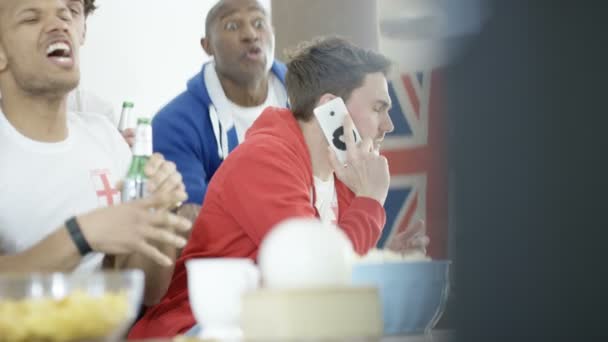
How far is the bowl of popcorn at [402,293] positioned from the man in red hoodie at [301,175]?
48 centimetres

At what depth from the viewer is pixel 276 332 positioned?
0.78 meters

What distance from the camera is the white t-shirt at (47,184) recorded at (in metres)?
1.51

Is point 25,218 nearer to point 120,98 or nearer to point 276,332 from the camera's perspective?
point 276,332

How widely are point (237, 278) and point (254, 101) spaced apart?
1.90 m

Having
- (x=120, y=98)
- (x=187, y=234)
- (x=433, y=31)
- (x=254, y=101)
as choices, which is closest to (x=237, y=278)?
(x=433, y=31)

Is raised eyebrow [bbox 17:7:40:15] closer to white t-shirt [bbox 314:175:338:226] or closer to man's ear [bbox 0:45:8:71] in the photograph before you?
man's ear [bbox 0:45:8:71]

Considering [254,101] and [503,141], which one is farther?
[254,101]

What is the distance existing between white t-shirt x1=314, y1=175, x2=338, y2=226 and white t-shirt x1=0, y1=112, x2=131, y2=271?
42 cm

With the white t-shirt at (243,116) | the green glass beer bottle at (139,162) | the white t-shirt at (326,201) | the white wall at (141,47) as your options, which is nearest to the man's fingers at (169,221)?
the green glass beer bottle at (139,162)

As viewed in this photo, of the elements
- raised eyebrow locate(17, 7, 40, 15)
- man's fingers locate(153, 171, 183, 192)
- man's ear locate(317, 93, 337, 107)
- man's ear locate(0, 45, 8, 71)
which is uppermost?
raised eyebrow locate(17, 7, 40, 15)

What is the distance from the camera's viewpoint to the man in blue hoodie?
2.63 m

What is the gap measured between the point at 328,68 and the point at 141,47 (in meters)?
1.64

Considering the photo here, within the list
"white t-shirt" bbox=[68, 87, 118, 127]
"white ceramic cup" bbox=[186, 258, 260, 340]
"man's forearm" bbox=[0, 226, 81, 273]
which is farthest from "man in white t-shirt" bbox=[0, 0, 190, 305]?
"white t-shirt" bbox=[68, 87, 118, 127]

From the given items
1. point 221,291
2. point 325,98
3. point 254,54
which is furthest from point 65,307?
point 254,54
